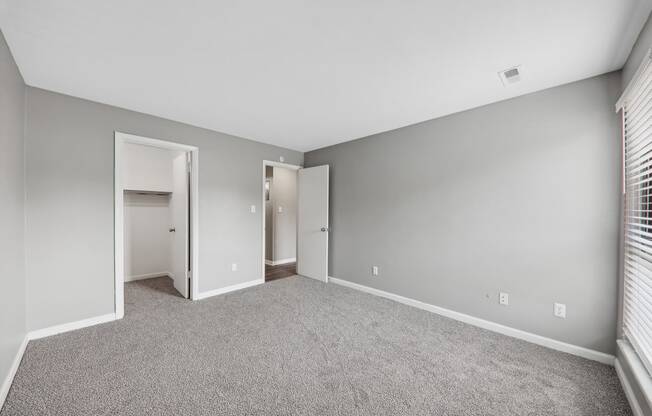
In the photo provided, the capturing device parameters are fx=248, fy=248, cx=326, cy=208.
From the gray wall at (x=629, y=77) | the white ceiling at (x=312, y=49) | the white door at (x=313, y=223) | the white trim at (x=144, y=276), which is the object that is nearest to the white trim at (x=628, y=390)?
the gray wall at (x=629, y=77)

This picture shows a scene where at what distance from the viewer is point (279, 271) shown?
4.89 meters

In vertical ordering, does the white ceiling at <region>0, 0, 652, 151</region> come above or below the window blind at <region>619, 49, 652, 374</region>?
above

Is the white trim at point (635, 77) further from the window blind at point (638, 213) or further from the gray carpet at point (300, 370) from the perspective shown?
the gray carpet at point (300, 370)

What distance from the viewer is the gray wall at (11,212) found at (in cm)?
163

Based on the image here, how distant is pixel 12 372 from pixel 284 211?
4270mm

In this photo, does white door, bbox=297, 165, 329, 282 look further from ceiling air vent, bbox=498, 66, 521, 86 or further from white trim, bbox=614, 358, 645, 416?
white trim, bbox=614, 358, 645, 416

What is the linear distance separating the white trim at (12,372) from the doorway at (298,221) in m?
2.50

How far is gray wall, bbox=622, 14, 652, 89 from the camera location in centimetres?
145

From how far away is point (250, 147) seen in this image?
3.90 m

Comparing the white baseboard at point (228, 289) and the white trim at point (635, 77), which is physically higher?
the white trim at point (635, 77)

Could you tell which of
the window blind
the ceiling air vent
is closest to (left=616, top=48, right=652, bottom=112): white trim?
the window blind

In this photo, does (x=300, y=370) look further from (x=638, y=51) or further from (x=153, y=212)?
(x=153, y=212)

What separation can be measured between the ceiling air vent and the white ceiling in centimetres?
6

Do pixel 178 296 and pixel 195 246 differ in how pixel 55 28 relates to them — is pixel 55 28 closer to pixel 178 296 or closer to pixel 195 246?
pixel 195 246
